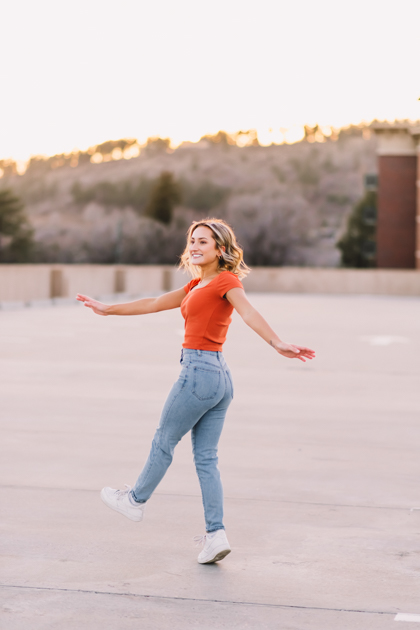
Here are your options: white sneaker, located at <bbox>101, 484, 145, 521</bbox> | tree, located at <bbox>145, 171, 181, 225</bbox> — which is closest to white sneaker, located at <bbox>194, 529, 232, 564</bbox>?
white sneaker, located at <bbox>101, 484, 145, 521</bbox>

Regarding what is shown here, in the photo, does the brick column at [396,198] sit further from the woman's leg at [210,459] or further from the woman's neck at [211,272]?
the woman's leg at [210,459]

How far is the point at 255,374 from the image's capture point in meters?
13.9

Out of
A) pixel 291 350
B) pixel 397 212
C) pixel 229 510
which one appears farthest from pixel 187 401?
pixel 397 212

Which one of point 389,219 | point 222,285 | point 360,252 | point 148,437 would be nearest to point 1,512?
point 222,285

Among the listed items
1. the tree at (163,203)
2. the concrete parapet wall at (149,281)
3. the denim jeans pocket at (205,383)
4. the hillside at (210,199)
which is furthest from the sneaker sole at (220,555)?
the tree at (163,203)

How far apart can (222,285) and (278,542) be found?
4.79ft

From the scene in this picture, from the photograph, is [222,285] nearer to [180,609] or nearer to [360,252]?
[180,609]

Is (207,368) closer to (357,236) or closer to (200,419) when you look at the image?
(200,419)

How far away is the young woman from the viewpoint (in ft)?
15.6

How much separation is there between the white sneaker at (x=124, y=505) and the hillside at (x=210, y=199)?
337ft

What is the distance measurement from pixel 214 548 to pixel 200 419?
0.64 metres

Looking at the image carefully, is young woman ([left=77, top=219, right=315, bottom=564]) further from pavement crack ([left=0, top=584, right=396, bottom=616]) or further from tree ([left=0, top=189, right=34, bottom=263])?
tree ([left=0, top=189, right=34, bottom=263])

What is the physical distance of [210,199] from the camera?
154625 mm

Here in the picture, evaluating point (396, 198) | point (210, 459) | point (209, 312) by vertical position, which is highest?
point (396, 198)
